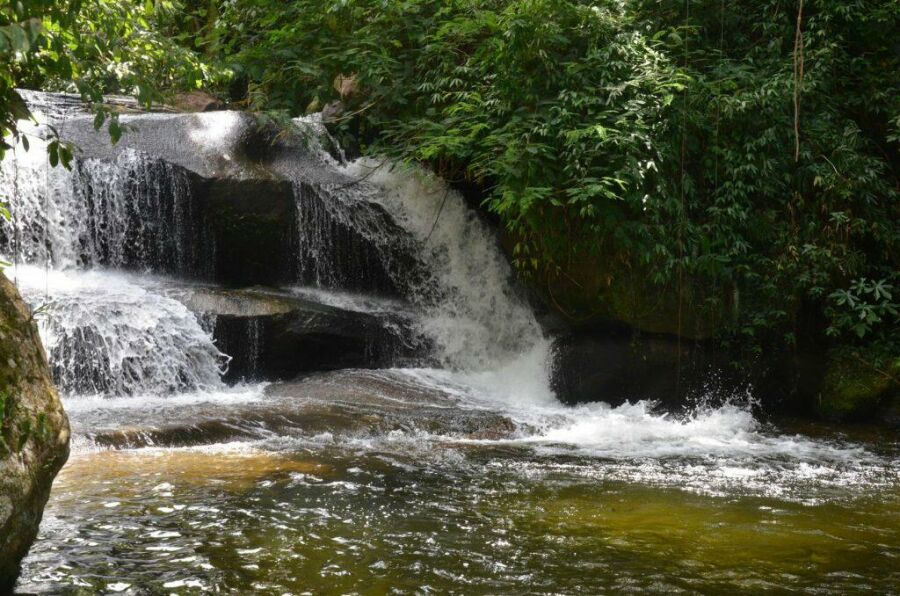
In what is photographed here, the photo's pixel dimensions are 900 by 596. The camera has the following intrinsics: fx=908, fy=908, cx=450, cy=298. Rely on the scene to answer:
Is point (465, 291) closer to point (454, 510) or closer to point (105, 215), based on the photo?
point (105, 215)

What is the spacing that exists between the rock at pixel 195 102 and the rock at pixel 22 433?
32.5 feet

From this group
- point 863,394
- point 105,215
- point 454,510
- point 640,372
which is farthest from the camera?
point 105,215

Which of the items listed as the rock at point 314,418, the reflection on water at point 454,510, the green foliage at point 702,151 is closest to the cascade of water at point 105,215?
the rock at point 314,418

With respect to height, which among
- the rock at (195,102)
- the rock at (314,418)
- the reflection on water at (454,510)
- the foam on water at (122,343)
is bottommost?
the reflection on water at (454,510)

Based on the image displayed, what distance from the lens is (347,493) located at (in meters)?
5.65

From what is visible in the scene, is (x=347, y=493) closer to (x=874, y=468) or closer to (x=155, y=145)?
(x=874, y=468)

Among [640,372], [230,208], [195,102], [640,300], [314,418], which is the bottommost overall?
[314,418]

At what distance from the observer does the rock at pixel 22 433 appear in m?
3.47

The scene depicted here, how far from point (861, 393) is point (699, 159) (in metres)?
2.95


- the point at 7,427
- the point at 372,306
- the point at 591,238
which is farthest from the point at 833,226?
the point at 7,427

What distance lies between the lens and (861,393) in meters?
9.25

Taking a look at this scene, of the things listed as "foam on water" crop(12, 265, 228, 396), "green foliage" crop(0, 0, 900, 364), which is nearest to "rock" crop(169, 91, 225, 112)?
"green foliage" crop(0, 0, 900, 364)

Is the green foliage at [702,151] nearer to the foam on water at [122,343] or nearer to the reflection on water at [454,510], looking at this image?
the reflection on water at [454,510]

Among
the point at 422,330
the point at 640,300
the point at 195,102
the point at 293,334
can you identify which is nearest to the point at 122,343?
the point at 293,334
